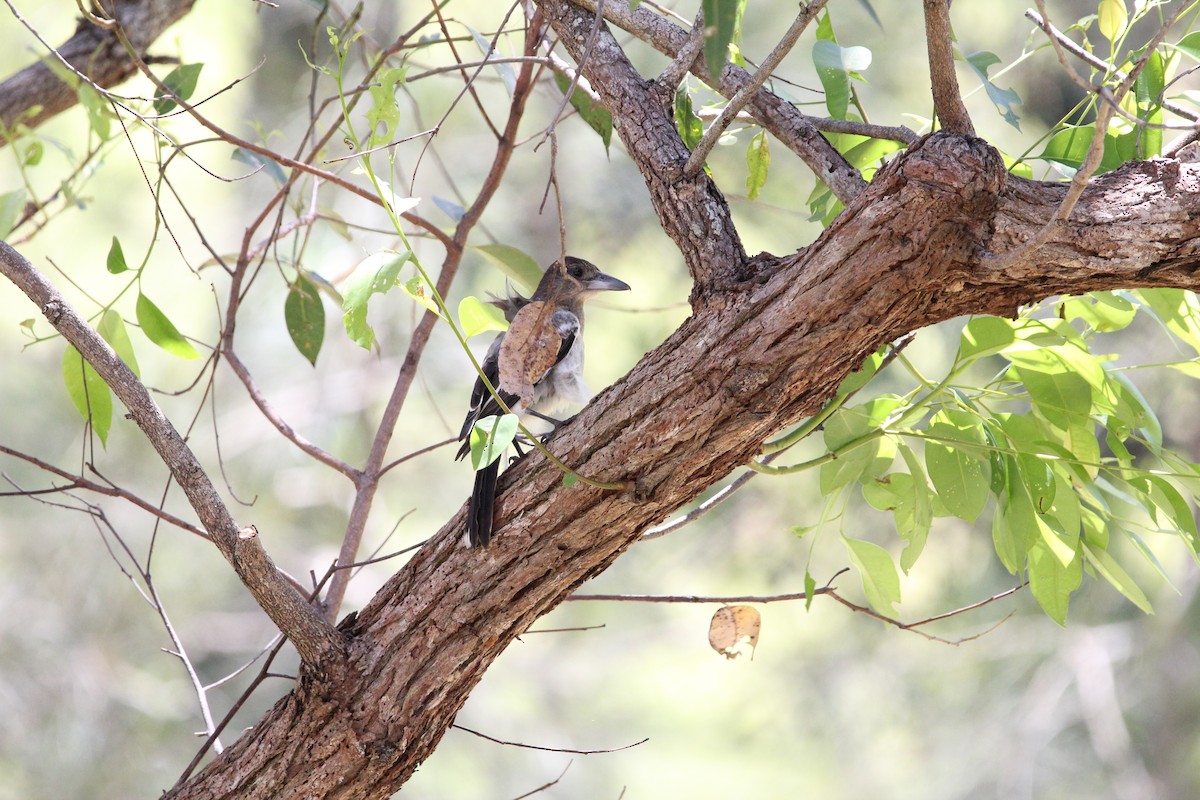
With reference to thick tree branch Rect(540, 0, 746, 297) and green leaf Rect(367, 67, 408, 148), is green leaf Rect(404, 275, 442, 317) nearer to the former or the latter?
green leaf Rect(367, 67, 408, 148)

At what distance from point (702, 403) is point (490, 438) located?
0.35 m

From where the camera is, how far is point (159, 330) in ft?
6.88

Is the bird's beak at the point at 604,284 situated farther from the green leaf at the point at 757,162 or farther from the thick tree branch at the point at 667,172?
the thick tree branch at the point at 667,172

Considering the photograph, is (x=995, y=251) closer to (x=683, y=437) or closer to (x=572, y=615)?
(x=683, y=437)

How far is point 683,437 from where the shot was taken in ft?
5.49

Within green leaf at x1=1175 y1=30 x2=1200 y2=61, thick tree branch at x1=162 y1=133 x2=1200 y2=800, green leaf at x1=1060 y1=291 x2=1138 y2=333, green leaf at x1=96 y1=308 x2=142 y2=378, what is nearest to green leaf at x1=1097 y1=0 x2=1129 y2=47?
green leaf at x1=1175 y1=30 x2=1200 y2=61

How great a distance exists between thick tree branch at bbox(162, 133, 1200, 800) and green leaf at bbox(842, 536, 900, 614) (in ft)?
1.10

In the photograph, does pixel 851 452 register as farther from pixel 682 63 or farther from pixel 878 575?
pixel 682 63

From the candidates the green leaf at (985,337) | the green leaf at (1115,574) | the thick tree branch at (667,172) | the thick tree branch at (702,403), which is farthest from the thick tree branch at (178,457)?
the green leaf at (1115,574)

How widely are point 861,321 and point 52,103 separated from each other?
2.59 m

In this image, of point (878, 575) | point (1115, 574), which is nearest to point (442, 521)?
point (878, 575)

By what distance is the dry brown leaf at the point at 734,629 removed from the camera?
211cm

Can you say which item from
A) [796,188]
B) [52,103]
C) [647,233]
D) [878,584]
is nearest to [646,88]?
[878,584]

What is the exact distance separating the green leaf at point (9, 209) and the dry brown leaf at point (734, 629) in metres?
1.84
